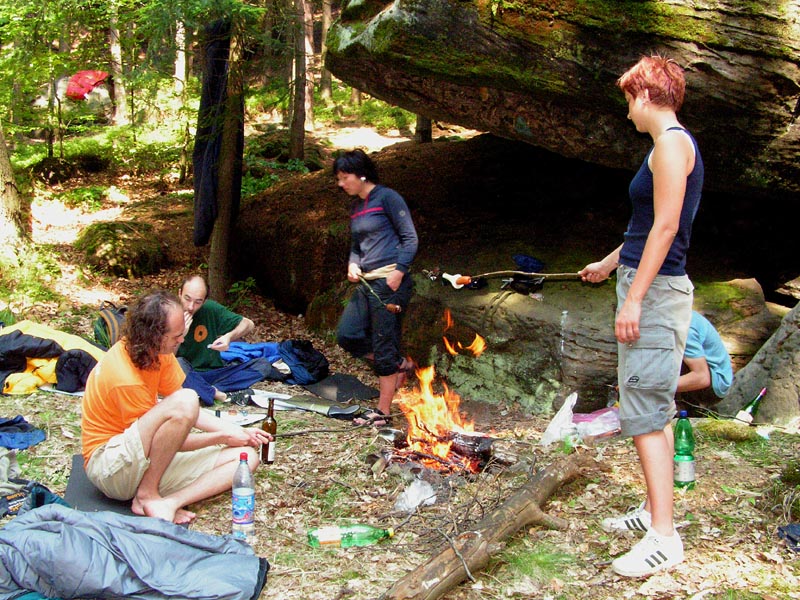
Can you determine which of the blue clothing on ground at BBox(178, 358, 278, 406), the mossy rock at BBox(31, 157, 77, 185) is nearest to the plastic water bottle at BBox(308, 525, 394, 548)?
the blue clothing on ground at BBox(178, 358, 278, 406)

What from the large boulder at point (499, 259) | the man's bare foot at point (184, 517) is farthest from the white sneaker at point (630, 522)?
the large boulder at point (499, 259)

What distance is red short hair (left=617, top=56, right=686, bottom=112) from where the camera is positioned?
3.17 metres

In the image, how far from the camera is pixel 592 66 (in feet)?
19.7

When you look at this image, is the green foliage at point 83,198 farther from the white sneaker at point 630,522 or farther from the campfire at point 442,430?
Result: the white sneaker at point 630,522

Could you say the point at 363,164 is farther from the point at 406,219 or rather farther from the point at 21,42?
the point at 21,42

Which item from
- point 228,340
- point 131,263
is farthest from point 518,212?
point 131,263

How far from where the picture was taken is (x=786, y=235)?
8.02m

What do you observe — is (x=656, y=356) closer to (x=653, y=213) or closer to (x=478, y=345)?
(x=653, y=213)

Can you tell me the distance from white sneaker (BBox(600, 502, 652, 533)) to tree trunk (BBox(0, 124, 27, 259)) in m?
8.10

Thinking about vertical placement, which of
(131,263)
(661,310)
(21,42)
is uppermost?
(661,310)

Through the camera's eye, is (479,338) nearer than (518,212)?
Yes

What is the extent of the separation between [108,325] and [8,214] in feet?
13.4

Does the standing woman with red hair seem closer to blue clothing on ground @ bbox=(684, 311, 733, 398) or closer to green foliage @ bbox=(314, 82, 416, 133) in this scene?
blue clothing on ground @ bbox=(684, 311, 733, 398)

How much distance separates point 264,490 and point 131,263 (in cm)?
676
